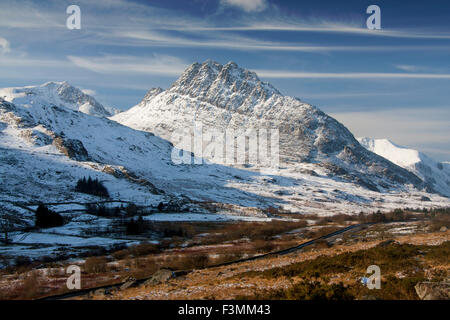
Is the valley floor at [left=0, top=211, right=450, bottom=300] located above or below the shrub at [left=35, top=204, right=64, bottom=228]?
above

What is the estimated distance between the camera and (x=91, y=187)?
173 meters

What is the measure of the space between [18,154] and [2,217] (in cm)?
10405

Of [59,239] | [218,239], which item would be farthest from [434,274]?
[59,239]

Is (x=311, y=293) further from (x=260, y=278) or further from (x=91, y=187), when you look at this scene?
(x=91, y=187)

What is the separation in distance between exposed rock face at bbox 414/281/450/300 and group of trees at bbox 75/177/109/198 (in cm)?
16212

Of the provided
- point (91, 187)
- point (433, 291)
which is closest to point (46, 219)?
point (91, 187)

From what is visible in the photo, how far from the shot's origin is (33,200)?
5576 inches

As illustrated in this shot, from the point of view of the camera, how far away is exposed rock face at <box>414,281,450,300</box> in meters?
19.0

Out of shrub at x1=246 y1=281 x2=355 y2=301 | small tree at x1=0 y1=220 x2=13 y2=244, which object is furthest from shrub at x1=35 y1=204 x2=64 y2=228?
shrub at x1=246 y1=281 x2=355 y2=301

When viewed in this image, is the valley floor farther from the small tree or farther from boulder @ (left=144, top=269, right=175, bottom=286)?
the small tree

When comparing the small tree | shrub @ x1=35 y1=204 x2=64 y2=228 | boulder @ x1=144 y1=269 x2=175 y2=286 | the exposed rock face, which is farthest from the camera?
shrub @ x1=35 y1=204 x2=64 y2=228

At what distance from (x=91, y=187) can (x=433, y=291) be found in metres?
172
